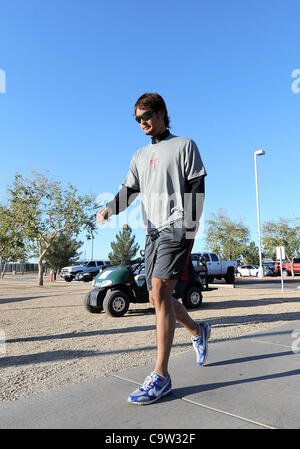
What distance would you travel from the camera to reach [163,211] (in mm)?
2521

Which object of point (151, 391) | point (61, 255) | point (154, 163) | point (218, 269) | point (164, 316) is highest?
point (61, 255)

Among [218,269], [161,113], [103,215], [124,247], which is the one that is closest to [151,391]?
[103,215]

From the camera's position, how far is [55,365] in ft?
10.5

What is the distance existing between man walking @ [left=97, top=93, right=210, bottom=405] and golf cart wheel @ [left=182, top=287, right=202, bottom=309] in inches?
194

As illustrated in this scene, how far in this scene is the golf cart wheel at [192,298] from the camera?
7785 mm

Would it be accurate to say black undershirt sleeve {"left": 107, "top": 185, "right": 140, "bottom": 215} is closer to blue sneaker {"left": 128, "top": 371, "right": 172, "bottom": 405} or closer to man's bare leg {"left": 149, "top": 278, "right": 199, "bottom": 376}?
man's bare leg {"left": 149, "top": 278, "right": 199, "bottom": 376}

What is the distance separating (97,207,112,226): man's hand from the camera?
111 inches

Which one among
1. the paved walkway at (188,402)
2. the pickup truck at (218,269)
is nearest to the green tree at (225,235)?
the pickup truck at (218,269)

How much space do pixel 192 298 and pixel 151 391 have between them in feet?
19.2

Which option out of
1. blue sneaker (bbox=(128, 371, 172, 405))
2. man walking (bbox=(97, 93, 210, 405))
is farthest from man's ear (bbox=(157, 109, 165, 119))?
blue sneaker (bbox=(128, 371, 172, 405))

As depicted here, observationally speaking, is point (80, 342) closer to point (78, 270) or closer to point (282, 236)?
point (78, 270)

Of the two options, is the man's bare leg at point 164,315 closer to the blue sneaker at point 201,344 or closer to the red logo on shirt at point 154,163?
the blue sneaker at point 201,344

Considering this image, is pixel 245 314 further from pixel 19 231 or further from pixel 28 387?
pixel 19 231

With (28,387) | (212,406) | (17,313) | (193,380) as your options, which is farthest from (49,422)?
(17,313)
